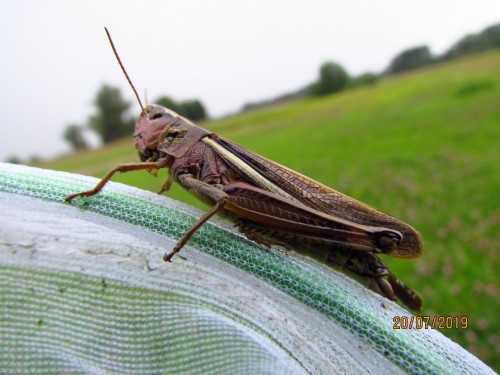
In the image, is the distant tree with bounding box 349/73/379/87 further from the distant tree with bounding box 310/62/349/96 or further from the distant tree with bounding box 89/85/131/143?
the distant tree with bounding box 89/85/131/143

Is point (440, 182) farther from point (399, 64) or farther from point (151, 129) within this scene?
point (399, 64)

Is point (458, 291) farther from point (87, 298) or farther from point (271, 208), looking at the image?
point (87, 298)

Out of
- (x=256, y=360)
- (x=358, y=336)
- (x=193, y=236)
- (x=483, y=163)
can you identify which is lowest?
(x=483, y=163)

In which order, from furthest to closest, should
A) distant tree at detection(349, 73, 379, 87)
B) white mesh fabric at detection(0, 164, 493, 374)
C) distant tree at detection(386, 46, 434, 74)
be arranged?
distant tree at detection(386, 46, 434, 74) → distant tree at detection(349, 73, 379, 87) → white mesh fabric at detection(0, 164, 493, 374)

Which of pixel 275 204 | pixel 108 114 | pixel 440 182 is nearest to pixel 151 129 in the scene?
pixel 275 204

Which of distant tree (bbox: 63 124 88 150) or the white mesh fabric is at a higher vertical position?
the white mesh fabric

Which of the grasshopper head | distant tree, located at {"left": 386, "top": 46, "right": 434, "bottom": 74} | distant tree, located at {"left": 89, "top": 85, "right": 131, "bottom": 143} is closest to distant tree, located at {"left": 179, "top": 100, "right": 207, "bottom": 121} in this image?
the grasshopper head

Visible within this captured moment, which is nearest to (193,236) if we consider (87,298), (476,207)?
(87,298)
